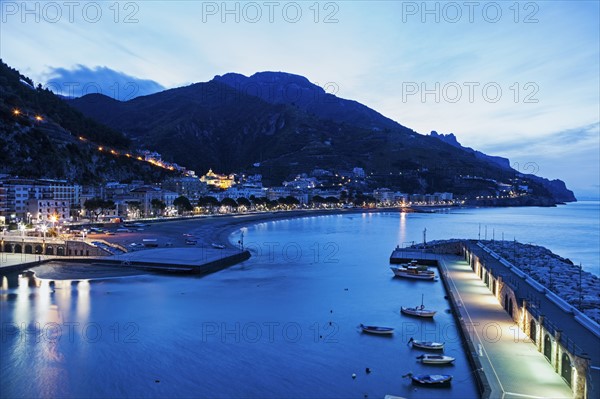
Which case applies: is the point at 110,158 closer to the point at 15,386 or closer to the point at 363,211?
the point at 363,211

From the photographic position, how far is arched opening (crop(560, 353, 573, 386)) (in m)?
13.1

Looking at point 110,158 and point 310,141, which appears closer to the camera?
point 110,158

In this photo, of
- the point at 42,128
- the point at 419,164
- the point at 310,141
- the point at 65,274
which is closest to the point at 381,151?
the point at 419,164

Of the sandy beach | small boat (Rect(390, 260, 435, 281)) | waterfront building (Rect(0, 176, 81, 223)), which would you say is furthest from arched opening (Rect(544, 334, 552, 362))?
waterfront building (Rect(0, 176, 81, 223))

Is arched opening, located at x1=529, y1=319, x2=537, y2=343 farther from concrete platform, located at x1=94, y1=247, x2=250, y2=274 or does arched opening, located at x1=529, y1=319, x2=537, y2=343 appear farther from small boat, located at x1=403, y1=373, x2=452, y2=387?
concrete platform, located at x1=94, y1=247, x2=250, y2=274

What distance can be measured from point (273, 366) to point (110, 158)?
83.9 meters

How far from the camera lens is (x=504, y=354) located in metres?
15.3

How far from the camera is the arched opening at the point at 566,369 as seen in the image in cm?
1313

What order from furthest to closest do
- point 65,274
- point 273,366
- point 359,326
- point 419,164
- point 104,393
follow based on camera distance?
1. point 419,164
2. point 65,274
3. point 359,326
4. point 273,366
5. point 104,393

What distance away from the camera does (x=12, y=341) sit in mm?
18438

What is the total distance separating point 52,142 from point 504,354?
3054 inches

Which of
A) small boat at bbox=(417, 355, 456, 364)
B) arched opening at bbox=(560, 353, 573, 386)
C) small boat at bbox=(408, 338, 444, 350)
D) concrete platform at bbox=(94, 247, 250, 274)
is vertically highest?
concrete platform at bbox=(94, 247, 250, 274)

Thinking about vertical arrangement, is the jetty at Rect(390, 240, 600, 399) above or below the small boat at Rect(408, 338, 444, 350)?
above

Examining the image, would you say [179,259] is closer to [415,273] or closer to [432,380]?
[415,273]
